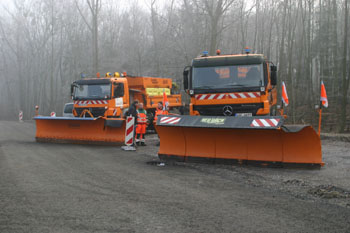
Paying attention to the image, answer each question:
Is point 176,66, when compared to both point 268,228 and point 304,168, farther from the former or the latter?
point 268,228

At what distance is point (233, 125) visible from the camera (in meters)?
8.00

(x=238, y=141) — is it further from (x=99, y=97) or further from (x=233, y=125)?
(x=99, y=97)

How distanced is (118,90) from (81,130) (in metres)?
2.91

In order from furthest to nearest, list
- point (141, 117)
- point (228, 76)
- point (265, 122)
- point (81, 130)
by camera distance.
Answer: point (141, 117) → point (81, 130) → point (228, 76) → point (265, 122)

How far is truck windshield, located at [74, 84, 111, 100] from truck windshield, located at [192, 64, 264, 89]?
5764mm

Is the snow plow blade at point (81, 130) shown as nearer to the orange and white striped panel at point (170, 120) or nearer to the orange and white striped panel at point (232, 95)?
the orange and white striped panel at point (232, 95)

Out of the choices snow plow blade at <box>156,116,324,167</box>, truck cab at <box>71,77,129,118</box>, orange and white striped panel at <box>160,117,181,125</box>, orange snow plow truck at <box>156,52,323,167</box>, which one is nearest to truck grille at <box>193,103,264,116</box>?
orange snow plow truck at <box>156,52,323,167</box>

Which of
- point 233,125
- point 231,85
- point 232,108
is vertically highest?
point 231,85

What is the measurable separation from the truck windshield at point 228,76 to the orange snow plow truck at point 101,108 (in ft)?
11.5

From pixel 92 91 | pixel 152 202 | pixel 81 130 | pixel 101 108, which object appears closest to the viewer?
pixel 152 202

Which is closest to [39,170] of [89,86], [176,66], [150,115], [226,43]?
[89,86]

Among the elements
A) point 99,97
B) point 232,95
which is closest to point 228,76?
point 232,95

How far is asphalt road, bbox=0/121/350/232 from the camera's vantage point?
4164 mm

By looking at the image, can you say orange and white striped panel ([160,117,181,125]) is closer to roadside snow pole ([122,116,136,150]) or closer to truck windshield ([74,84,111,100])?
roadside snow pole ([122,116,136,150])
